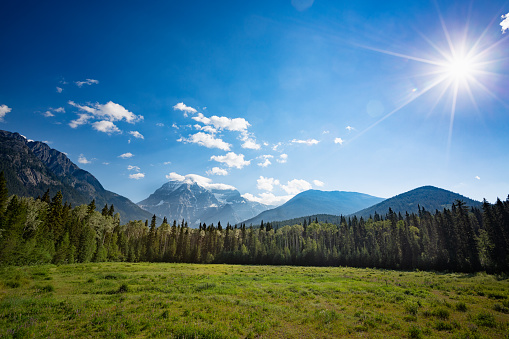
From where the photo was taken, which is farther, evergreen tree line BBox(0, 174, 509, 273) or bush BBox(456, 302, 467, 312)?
evergreen tree line BBox(0, 174, 509, 273)

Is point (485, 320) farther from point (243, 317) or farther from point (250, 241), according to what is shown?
point (250, 241)

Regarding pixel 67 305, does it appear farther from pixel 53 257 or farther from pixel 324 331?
pixel 53 257

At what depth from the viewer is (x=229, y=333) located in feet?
40.2

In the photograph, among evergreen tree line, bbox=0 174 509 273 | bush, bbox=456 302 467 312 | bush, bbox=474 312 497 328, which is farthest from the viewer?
evergreen tree line, bbox=0 174 509 273

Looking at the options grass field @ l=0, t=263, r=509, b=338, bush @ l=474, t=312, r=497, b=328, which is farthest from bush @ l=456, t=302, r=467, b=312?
bush @ l=474, t=312, r=497, b=328

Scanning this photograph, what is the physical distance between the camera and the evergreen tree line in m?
54.9

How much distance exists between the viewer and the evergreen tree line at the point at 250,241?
54.9 m

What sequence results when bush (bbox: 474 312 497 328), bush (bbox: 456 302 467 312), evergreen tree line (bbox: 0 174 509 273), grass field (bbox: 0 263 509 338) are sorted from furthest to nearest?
evergreen tree line (bbox: 0 174 509 273), bush (bbox: 456 302 467 312), bush (bbox: 474 312 497 328), grass field (bbox: 0 263 509 338)

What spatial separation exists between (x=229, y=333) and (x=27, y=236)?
235 ft

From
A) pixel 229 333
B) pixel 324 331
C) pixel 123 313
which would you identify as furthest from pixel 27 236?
pixel 324 331

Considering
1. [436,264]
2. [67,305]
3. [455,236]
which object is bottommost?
[436,264]

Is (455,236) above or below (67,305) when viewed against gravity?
above

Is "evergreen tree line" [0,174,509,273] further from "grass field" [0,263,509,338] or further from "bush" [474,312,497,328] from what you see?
"bush" [474,312,497,328]

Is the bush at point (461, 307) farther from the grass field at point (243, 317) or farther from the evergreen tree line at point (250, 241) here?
the evergreen tree line at point (250, 241)
